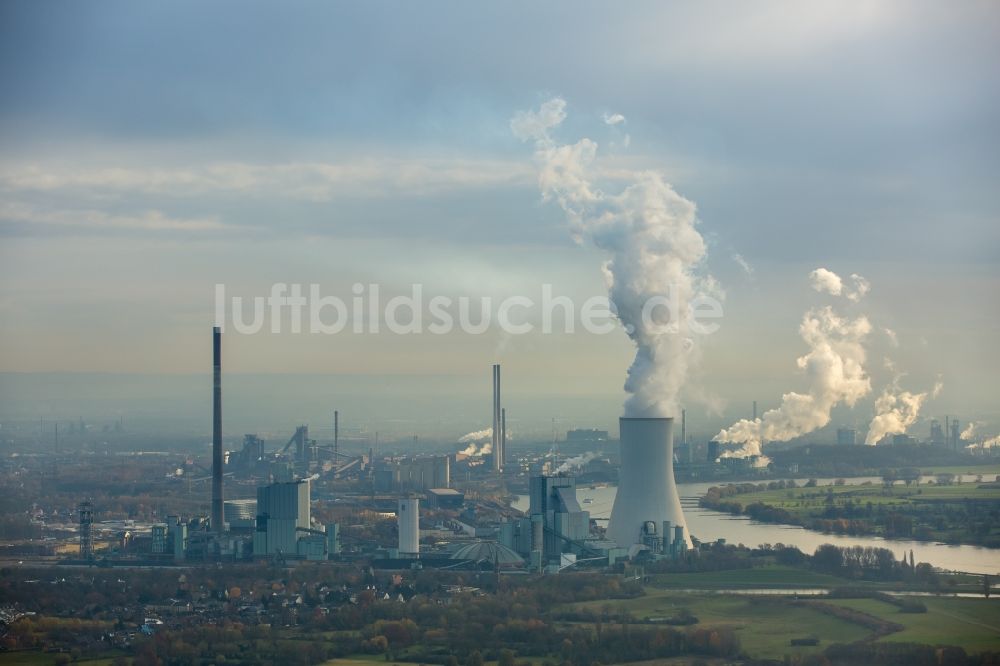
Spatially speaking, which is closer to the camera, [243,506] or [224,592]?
[224,592]

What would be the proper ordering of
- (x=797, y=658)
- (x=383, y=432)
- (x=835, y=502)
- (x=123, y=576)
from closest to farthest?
1. (x=797, y=658)
2. (x=123, y=576)
3. (x=835, y=502)
4. (x=383, y=432)

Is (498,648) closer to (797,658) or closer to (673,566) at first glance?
(797,658)

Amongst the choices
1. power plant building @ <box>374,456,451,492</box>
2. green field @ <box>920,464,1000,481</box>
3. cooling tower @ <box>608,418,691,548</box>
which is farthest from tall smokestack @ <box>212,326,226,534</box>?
green field @ <box>920,464,1000,481</box>

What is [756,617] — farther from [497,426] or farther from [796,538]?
[497,426]

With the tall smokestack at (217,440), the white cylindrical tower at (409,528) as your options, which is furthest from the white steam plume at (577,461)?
the white cylindrical tower at (409,528)

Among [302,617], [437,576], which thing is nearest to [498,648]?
[302,617]

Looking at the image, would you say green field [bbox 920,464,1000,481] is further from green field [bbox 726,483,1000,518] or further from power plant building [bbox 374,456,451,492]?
power plant building [bbox 374,456,451,492]

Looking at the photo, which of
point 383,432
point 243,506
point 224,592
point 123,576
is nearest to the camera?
point 224,592
